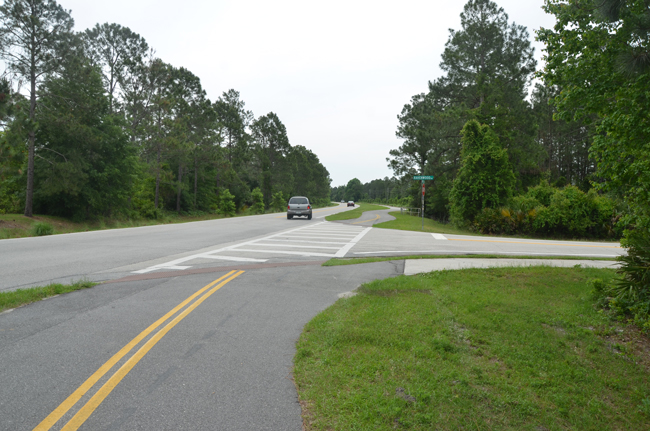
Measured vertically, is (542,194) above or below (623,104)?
below

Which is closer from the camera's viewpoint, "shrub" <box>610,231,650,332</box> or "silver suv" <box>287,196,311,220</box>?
"shrub" <box>610,231,650,332</box>

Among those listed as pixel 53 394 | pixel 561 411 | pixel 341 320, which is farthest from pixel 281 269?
pixel 561 411

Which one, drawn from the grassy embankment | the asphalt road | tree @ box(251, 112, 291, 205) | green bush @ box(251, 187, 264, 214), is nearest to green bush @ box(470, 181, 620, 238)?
the asphalt road

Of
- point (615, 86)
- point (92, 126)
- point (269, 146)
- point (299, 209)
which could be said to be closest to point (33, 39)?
point (92, 126)

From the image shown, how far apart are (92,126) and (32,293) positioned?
24379mm

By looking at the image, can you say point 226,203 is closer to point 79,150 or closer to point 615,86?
point 79,150

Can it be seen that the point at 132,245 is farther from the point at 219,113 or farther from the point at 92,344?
the point at 219,113

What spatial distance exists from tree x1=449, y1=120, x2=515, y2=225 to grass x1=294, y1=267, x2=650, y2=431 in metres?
17.7

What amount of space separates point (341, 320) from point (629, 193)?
16.4 ft

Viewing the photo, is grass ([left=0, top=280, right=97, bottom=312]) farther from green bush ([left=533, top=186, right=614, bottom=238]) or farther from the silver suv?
the silver suv

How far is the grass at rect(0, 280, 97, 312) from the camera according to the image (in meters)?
5.45

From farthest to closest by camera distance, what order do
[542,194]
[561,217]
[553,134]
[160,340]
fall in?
[553,134] < [542,194] < [561,217] < [160,340]

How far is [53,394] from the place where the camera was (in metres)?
3.11

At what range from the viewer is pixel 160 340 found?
4.36 metres
